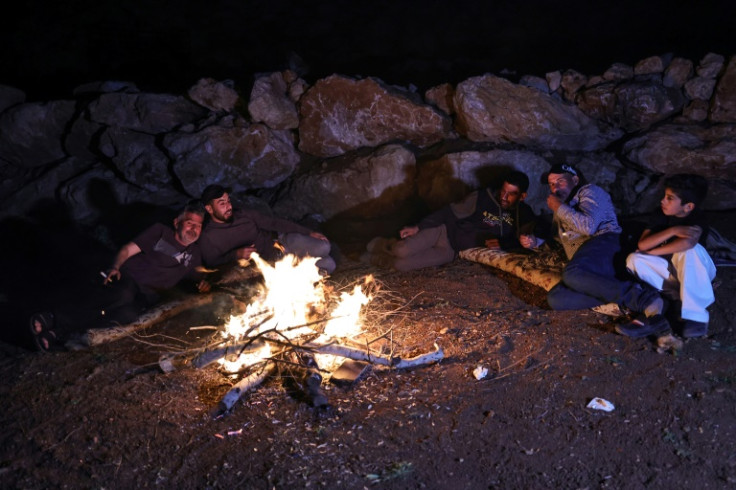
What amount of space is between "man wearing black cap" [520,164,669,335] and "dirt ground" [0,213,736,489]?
0.73ft

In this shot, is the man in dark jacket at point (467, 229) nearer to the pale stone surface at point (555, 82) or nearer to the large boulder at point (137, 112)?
the pale stone surface at point (555, 82)

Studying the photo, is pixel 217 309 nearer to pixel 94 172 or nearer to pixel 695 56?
pixel 94 172

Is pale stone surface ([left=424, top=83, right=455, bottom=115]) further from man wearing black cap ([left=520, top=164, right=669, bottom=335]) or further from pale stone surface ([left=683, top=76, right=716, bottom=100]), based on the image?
pale stone surface ([left=683, top=76, right=716, bottom=100])

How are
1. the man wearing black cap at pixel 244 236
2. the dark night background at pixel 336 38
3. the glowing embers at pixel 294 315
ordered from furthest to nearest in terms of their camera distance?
the dark night background at pixel 336 38 < the man wearing black cap at pixel 244 236 < the glowing embers at pixel 294 315

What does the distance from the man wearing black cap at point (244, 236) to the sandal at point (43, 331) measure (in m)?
1.89

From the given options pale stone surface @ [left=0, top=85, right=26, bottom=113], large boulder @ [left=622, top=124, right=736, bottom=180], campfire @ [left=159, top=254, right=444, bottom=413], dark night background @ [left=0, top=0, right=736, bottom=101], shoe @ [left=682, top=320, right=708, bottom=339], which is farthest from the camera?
dark night background @ [left=0, top=0, right=736, bottom=101]

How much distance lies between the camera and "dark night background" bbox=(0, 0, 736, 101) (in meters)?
10.3

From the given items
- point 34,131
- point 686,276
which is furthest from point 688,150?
point 34,131

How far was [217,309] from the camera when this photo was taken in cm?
627

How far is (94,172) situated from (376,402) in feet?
25.5

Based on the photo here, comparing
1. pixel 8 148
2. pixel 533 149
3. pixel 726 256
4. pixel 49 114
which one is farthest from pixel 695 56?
pixel 8 148

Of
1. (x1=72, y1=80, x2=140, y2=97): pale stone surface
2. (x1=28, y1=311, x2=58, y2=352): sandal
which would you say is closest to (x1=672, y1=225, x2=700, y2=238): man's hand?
(x1=28, y1=311, x2=58, y2=352): sandal

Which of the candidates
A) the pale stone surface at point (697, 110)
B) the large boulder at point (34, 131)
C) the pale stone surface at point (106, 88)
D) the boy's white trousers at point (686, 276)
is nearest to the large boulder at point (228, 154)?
the pale stone surface at point (106, 88)

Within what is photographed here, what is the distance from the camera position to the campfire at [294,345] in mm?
4457
